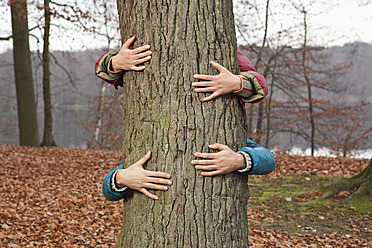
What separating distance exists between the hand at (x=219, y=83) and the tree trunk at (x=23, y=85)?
38.7 ft

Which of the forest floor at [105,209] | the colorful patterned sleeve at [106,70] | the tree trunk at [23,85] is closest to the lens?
the colorful patterned sleeve at [106,70]

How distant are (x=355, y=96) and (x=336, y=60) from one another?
37.3 feet

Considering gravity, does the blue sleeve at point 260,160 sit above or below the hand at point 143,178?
above

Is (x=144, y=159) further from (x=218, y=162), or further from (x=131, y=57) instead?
(x=131, y=57)

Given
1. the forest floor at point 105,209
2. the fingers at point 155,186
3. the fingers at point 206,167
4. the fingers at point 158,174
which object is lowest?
the forest floor at point 105,209

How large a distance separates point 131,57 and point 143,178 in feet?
2.61

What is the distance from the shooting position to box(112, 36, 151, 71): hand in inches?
78.9

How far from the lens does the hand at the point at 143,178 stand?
1.94 meters

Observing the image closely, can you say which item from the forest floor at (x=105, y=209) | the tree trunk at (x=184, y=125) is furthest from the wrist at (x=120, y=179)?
the forest floor at (x=105, y=209)

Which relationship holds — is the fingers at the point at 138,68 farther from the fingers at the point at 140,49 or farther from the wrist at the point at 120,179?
the wrist at the point at 120,179

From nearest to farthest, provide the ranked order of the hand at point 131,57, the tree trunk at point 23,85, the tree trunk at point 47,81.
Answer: the hand at point 131,57
the tree trunk at point 47,81
the tree trunk at point 23,85

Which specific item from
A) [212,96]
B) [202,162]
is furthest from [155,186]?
[212,96]

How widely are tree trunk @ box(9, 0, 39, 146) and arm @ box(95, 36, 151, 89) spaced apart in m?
11.1

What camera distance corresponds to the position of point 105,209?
5758 mm
